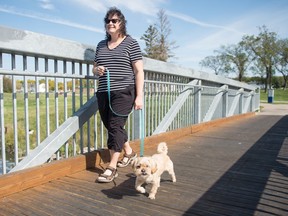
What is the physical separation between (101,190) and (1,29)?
5.61ft

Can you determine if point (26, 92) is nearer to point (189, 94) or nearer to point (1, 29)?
point (1, 29)

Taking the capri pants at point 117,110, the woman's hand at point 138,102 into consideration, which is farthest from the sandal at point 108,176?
the woman's hand at point 138,102

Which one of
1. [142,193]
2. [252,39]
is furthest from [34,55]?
[252,39]

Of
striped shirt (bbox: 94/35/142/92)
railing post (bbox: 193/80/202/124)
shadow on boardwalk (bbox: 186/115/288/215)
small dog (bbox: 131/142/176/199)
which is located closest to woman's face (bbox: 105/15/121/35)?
striped shirt (bbox: 94/35/142/92)

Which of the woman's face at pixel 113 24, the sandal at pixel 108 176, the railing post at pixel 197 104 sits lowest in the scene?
the sandal at pixel 108 176

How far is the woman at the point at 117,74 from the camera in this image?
3.10 metres

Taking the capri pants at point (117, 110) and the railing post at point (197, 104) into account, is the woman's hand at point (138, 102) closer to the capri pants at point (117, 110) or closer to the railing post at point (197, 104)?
the capri pants at point (117, 110)

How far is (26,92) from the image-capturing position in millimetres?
2902

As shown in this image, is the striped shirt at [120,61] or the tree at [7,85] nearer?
the tree at [7,85]

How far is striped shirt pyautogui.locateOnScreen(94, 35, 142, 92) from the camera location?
310 cm

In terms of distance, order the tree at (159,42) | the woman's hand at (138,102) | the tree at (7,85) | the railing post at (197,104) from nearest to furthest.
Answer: the tree at (7,85) < the woman's hand at (138,102) < the railing post at (197,104) < the tree at (159,42)

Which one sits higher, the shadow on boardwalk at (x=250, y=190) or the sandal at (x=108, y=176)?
the sandal at (x=108, y=176)

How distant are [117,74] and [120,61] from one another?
0.47ft

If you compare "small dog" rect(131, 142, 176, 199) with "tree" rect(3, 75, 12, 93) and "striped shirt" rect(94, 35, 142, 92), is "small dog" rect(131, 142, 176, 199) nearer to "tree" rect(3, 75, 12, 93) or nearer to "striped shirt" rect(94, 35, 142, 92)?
"striped shirt" rect(94, 35, 142, 92)
